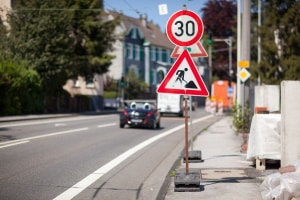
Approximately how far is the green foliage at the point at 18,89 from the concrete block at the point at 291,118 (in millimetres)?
23219

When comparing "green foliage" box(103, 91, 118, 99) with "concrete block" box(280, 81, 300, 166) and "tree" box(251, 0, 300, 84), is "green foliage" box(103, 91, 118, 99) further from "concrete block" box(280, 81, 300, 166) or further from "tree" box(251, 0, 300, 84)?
"concrete block" box(280, 81, 300, 166)

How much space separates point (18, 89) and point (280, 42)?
16.5 metres

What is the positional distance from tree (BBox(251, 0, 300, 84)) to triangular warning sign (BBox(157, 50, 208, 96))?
18.4 meters

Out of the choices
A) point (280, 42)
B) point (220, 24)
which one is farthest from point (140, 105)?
point (220, 24)

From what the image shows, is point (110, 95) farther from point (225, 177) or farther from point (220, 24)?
point (225, 177)

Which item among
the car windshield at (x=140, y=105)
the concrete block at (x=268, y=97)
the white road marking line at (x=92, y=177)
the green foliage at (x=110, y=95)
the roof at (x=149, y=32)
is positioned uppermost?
the roof at (x=149, y=32)

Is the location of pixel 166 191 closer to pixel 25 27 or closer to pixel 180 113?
pixel 25 27

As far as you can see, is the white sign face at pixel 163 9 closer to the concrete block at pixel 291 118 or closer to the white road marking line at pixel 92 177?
the concrete block at pixel 291 118

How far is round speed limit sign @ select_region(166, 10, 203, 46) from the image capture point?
8602mm

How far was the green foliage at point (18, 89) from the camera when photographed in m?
31.5

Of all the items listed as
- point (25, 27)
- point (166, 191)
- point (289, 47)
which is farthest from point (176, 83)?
point (25, 27)

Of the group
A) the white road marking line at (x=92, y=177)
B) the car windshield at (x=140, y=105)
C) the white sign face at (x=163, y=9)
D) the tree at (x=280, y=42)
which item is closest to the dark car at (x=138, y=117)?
the car windshield at (x=140, y=105)

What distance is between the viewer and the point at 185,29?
862 cm

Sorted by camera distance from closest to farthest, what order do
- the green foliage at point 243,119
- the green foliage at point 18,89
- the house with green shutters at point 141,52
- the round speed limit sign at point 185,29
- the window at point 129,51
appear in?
the round speed limit sign at point 185,29 → the green foliage at point 243,119 → the green foliage at point 18,89 → the house with green shutters at point 141,52 → the window at point 129,51
